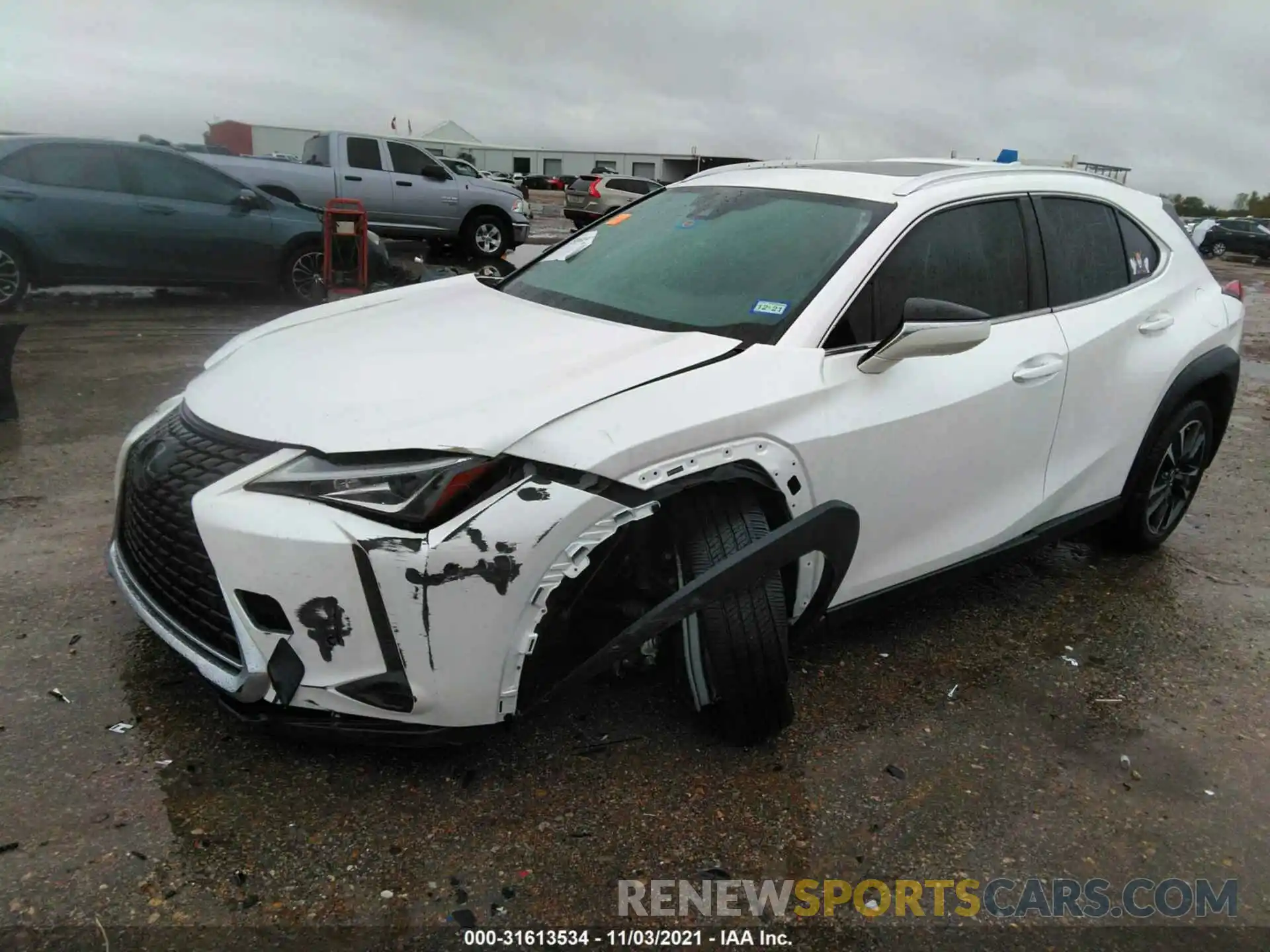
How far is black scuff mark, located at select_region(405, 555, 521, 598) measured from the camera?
81.4 inches

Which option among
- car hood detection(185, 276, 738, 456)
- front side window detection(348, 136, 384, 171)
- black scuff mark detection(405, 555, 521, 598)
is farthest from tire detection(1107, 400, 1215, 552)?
front side window detection(348, 136, 384, 171)

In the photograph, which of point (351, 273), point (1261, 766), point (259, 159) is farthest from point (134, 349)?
point (1261, 766)

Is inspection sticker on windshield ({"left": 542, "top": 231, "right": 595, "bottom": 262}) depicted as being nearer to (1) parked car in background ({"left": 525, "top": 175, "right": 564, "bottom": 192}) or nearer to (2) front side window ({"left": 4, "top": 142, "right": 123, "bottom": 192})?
(2) front side window ({"left": 4, "top": 142, "right": 123, "bottom": 192})

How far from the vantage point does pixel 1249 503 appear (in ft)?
17.4

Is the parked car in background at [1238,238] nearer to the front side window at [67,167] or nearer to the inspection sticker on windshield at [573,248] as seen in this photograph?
the front side window at [67,167]

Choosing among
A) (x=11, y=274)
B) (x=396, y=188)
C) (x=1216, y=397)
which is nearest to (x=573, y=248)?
(x=1216, y=397)

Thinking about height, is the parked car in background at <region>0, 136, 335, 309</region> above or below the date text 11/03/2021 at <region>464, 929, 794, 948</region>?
above

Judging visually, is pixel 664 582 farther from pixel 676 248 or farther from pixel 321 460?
pixel 676 248

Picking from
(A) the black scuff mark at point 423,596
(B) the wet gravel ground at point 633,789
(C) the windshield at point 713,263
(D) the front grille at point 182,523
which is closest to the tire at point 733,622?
(B) the wet gravel ground at point 633,789

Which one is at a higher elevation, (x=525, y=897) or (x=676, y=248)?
(x=676, y=248)

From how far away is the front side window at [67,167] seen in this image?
7.81m

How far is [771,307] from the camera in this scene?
9.08 feet

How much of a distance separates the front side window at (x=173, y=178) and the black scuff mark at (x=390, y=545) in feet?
25.9

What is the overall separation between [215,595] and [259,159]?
10.7 meters
